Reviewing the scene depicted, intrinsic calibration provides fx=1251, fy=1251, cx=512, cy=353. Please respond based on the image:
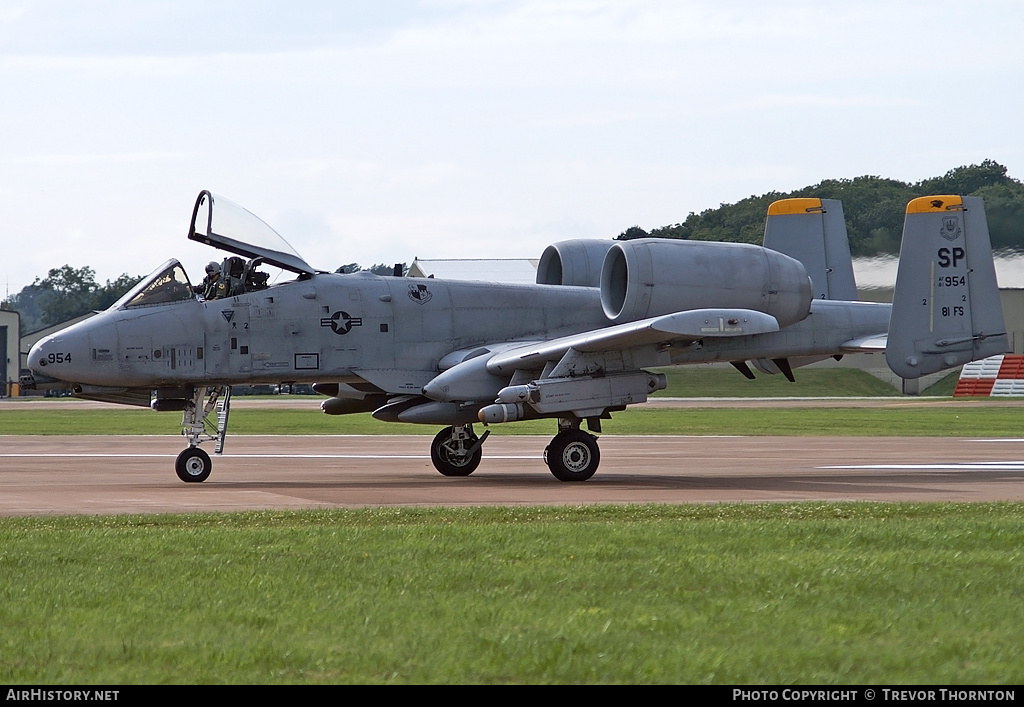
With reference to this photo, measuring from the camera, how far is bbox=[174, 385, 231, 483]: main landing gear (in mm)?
16547

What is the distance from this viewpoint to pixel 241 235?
1702 centimetres

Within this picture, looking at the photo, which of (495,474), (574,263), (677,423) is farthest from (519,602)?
(677,423)

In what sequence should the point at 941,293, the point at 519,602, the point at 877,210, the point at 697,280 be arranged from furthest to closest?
1. the point at 877,210
2. the point at 941,293
3. the point at 697,280
4. the point at 519,602

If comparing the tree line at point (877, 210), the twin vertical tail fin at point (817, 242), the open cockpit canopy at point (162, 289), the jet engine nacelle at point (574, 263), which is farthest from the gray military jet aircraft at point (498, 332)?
the tree line at point (877, 210)

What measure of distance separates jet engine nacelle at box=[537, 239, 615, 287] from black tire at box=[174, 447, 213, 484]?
19.5 feet

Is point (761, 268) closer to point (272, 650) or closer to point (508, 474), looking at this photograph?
point (508, 474)

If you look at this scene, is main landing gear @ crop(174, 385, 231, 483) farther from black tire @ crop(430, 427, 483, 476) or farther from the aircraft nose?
black tire @ crop(430, 427, 483, 476)

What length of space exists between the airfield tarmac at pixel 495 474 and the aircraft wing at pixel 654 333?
163 centimetres

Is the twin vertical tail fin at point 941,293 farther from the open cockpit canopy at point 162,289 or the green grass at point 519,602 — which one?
the open cockpit canopy at point 162,289

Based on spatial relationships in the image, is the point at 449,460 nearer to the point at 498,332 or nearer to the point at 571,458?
the point at 498,332

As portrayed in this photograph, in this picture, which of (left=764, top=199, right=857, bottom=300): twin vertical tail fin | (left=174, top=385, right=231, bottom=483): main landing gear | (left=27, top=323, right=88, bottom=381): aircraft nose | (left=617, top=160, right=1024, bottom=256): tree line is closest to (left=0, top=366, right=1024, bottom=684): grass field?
(left=27, top=323, right=88, bottom=381): aircraft nose

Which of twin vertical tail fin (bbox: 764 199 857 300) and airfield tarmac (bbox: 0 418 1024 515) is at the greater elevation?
twin vertical tail fin (bbox: 764 199 857 300)

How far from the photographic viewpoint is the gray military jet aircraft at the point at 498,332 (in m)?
16.2

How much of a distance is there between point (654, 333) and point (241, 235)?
5.81 metres
